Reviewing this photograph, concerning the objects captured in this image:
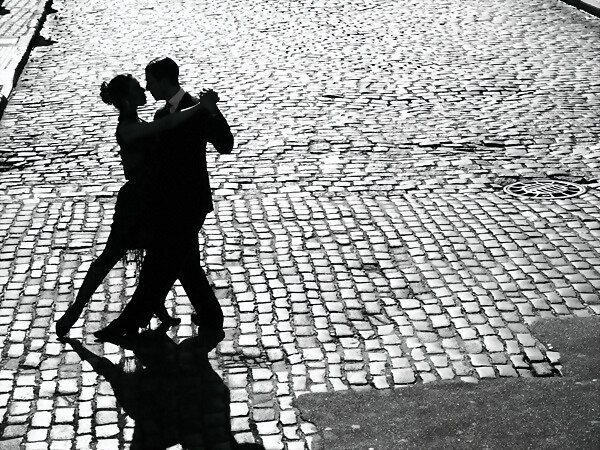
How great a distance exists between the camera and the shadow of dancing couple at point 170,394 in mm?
5965

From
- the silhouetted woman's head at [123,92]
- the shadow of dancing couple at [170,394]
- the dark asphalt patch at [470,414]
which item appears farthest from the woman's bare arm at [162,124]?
the dark asphalt patch at [470,414]

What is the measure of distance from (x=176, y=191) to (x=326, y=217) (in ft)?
10.0


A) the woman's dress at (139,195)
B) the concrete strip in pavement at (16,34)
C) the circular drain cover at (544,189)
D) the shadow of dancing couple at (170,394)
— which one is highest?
the woman's dress at (139,195)

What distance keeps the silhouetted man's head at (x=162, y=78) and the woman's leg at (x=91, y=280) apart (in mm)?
1044

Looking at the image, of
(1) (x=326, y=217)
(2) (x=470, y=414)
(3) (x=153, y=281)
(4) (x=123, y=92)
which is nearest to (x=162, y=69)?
(4) (x=123, y=92)

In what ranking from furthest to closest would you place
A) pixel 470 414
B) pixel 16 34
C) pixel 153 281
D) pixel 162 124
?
pixel 16 34
pixel 153 281
pixel 162 124
pixel 470 414

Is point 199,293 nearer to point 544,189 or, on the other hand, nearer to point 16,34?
point 544,189

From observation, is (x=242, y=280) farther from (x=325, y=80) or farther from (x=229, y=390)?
(x=325, y=80)

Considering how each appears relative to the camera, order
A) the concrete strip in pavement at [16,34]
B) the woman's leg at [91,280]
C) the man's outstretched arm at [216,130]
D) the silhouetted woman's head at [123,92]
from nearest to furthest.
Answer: the man's outstretched arm at [216,130]
the silhouetted woman's head at [123,92]
the woman's leg at [91,280]
the concrete strip in pavement at [16,34]

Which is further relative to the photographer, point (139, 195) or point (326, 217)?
point (326, 217)

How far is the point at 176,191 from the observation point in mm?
6773

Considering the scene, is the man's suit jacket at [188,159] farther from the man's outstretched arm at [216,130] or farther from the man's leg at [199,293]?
the man's leg at [199,293]

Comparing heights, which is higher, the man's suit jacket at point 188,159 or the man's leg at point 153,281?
the man's suit jacket at point 188,159

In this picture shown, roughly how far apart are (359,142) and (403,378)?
5764mm
